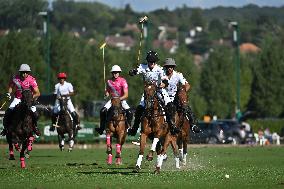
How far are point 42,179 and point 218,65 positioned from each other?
77587 mm

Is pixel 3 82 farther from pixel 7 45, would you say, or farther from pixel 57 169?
pixel 57 169

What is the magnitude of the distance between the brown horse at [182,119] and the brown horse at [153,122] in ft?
3.25

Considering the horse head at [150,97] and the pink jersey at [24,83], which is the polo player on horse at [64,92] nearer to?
the pink jersey at [24,83]

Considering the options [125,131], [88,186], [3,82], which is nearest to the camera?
[88,186]

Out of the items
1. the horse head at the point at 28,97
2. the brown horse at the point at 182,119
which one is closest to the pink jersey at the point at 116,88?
the brown horse at the point at 182,119

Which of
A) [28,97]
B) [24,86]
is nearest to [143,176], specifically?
[28,97]

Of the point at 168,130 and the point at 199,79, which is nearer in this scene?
the point at 168,130

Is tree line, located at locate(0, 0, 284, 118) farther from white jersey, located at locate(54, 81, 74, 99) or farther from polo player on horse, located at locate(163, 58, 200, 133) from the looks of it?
polo player on horse, located at locate(163, 58, 200, 133)

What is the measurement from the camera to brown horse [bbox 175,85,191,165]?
28234 mm

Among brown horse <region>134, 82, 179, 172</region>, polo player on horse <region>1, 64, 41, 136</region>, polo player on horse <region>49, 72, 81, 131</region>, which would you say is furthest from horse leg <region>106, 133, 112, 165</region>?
polo player on horse <region>49, 72, 81, 131</region>

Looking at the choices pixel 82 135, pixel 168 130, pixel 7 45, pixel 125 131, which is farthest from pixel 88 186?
pixel 7 45

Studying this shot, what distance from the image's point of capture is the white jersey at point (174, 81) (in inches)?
1104

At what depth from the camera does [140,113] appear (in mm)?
27609

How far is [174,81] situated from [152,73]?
5.71 feet
